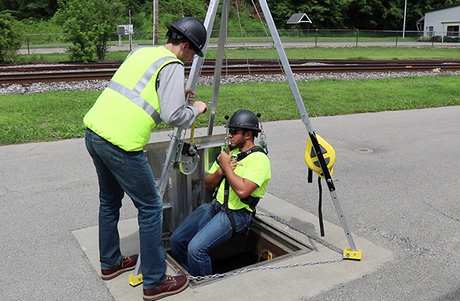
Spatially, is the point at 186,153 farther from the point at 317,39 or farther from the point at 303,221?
the point at 317,39

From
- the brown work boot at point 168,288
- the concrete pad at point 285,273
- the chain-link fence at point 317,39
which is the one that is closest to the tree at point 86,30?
the chain-link fence at point 317,39

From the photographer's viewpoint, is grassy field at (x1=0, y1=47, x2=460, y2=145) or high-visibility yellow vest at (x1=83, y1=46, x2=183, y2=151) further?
grassy field at (x1=0, y1=47, x2=460, y2=145)

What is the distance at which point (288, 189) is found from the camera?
20.1 feet

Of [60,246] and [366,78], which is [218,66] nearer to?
[60,246]

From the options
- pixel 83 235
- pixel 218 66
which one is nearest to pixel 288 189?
pixel 218 66

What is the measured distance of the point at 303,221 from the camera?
4.99 meters

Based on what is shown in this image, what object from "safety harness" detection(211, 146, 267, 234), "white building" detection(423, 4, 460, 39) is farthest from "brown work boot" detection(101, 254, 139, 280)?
"white building" detection(423, 4, 460, 39)

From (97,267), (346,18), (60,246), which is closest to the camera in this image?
(97,267)

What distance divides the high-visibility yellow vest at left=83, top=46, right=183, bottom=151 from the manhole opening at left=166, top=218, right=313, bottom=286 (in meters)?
1.47

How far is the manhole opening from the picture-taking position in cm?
434

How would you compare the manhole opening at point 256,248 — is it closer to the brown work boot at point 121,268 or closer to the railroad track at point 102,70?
the brown work boot at point 121,268

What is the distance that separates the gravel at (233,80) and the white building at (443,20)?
39.4 metres

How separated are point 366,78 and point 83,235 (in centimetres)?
1428

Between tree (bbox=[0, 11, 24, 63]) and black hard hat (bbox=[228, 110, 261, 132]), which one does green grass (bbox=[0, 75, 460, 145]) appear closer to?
black hard hat (bbox=[228, 110, 261, 132])
